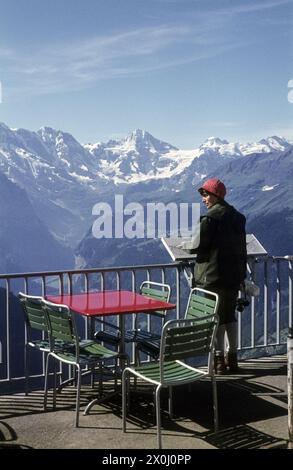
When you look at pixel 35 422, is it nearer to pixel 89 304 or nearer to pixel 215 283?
pixel 89 304

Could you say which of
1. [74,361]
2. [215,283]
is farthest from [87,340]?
[215,283]

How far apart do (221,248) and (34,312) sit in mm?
1733

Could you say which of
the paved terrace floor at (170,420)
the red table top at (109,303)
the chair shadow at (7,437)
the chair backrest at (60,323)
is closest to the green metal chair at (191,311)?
the red table top at (109,303)

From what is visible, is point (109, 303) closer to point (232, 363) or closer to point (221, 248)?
point (221, 248)

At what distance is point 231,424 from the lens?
4875 millimetres

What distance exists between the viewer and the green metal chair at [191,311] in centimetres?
508

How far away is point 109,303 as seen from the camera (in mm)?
5359

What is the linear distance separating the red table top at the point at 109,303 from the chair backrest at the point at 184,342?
0.71 metres

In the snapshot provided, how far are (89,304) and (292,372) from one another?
6.46ft

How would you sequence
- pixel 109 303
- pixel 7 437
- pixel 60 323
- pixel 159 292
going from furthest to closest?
pixel 159 292 → pixel 109 303 → pixel 60 323 → pixel 7 437

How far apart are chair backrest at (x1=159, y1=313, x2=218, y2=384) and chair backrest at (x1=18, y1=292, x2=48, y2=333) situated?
1100mm

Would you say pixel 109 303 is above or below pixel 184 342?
above

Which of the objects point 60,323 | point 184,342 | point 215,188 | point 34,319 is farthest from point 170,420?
point 215,188

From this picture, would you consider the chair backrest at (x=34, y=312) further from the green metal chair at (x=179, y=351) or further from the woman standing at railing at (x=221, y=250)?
the woman standing at railing at (x=221, y=250)
